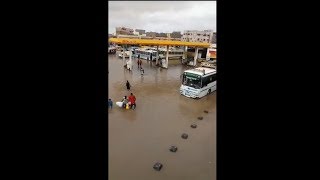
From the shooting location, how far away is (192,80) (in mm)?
15133

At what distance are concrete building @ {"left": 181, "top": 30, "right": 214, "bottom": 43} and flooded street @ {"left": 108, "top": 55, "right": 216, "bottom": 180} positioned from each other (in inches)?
2500

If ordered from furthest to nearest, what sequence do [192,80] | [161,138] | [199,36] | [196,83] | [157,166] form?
[199,36], [192,80], [196,83], [161,138], [157,166]

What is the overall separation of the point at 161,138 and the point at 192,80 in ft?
22.3

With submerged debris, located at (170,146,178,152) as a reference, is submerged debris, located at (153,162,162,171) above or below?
below

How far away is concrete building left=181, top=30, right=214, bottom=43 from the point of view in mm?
75562

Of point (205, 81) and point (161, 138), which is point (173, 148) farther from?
→ point (205, 81)

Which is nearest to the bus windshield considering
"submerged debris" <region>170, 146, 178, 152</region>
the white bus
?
the white bus

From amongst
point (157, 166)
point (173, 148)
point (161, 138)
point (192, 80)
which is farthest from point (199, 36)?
point (157, 166)

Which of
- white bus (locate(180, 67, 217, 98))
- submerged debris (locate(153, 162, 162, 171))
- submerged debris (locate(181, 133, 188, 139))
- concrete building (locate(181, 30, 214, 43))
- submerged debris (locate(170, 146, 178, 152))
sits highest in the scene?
concrete building (locate(181, 30, 214, 43))

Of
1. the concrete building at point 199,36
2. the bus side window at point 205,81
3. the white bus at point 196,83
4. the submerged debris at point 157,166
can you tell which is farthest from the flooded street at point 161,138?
the concrete building at point 199,36

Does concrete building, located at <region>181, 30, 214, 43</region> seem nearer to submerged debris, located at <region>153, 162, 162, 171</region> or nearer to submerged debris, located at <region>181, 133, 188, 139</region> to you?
submerged debris, located at <region>181, 133, 188, 139</region>

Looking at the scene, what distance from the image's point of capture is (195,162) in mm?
7676
